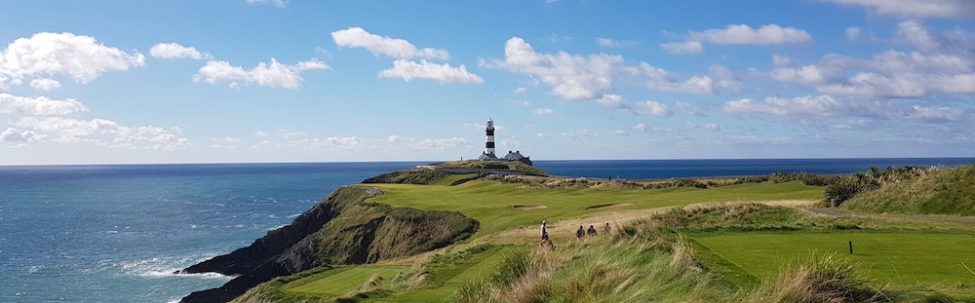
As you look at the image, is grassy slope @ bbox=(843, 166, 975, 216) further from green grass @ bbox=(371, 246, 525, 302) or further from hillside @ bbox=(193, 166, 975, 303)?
green grass @ bbox=(371, 246, 525, 302)

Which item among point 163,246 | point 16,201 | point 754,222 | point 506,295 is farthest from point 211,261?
point 16,201

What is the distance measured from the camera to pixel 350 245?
1754 inches

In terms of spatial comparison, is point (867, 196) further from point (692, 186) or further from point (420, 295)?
point (420, 295)

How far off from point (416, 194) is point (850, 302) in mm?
51105

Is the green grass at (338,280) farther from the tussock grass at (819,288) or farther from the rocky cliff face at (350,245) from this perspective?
the tussock grass at (819,288)

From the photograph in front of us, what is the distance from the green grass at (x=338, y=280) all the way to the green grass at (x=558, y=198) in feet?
38.4

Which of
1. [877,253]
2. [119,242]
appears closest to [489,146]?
[119,242]

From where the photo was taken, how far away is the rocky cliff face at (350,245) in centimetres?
Result: 3941

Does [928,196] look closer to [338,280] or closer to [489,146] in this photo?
[338,280]

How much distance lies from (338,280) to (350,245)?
21.9 m

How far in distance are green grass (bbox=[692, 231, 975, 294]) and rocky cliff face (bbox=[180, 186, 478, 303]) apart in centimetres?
2169

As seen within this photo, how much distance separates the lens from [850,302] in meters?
8.23

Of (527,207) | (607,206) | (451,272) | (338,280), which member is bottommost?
(338,280)

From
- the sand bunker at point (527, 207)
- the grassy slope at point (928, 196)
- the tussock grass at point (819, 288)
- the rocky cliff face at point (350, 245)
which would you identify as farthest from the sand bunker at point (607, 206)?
the tussock grass at point (819, 288)
